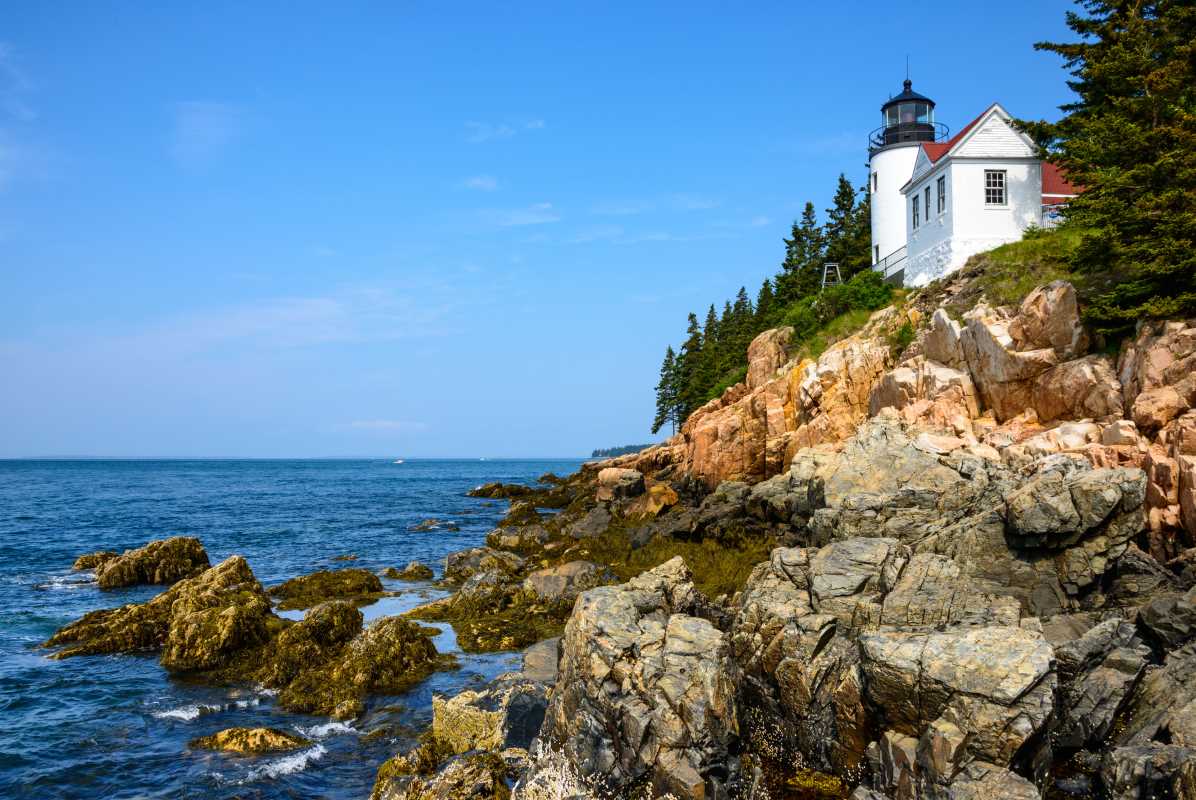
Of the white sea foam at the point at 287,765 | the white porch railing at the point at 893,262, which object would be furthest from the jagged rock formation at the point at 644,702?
the white porch railing at the point at 893,262

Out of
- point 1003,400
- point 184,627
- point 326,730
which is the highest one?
point 1003,400

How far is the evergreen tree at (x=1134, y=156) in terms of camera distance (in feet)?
69.9

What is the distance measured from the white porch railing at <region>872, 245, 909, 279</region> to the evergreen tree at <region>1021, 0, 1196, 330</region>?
10.4 metres

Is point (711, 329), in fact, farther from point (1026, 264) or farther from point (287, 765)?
point (287, 765)

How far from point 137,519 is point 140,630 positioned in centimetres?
4045

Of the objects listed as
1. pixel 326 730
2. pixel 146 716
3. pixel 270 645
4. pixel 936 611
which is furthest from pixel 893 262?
pixel 146 716

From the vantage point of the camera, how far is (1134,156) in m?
24.5

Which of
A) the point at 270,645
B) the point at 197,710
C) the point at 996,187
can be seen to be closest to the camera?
the point at 197,710

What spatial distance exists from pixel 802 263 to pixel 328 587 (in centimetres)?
5136

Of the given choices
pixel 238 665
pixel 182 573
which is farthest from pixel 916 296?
pixel 182 573

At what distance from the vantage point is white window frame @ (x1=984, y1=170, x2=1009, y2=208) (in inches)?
1391

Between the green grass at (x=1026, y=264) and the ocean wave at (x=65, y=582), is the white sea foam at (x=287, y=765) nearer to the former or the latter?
the ocean wave at (x=65, y=582)

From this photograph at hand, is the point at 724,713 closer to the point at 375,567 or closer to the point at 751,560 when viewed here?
the point at 751,560

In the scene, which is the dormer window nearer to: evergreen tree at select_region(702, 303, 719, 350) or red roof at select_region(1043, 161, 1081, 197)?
red roof at select_region(1043, 161, 1081, 197)
